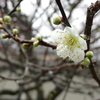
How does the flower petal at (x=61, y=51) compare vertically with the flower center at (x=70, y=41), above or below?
below

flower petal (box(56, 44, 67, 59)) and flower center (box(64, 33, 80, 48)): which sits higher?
flower center (box(64, 33, 80, 48))

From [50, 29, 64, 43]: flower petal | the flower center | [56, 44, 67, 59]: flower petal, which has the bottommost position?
[56, 44, 67, 59]: flower petal

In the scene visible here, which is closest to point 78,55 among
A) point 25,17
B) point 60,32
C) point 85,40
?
point 85,40

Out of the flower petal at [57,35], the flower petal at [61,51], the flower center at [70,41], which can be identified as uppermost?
the flower petal at [57,35]

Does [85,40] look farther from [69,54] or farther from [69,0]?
[69,0]

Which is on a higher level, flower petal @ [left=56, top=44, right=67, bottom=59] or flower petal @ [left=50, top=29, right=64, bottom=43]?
flower petal @ [left=50, top=29, right=64, bottom=43]

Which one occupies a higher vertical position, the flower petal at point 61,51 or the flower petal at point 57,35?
the flower petal at point 57,35

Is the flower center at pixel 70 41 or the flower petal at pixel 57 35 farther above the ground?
the flower petal at pixel 57 35

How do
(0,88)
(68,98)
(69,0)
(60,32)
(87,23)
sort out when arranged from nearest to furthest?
(87,23) < (60,32) < (69,0) < (68,98) < (0,88)
